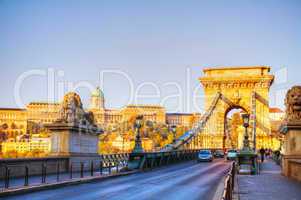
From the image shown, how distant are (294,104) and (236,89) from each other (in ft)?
196

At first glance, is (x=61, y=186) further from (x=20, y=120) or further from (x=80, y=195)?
(x=20, y=120)

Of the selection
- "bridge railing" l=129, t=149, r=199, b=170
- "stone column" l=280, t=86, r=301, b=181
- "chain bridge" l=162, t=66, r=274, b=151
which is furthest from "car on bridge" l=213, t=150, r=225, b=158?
"stone column" l=280, t=86, r=301, b=181

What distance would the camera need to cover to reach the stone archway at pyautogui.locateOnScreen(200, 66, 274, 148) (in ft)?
260

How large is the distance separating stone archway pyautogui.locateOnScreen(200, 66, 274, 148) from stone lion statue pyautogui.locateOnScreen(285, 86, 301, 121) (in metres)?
56.9

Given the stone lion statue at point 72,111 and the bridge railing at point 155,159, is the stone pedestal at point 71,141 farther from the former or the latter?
the bridge railing at point 155,159

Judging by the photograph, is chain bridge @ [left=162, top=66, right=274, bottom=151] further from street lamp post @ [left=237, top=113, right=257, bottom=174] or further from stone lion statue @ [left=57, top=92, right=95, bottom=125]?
stone lion statue @ [left=57, top=92, right=95, bottom=125]

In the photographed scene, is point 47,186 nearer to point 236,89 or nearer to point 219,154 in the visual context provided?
point 219,154

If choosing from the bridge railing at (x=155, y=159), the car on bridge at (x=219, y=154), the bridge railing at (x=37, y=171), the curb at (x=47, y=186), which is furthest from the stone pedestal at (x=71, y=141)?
the car on bridge at (x=219, y=154)

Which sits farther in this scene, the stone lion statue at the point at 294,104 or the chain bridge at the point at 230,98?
the chain bridge at the point at 230,98

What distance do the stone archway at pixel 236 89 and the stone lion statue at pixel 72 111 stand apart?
182 feet

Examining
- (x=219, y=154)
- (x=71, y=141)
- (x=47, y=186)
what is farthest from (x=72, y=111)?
(x=219, y=154)

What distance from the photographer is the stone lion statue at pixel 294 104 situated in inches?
851

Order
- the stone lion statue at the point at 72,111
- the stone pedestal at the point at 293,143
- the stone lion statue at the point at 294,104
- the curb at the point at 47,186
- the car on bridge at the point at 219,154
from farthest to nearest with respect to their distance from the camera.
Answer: the car on bridge at the point at 219,154 < the stone lion statue at the point at 72,111 < the stone lion statue at the point at 294,104 < the stone pedestal at the point at 293,143 < the curb at the point at 47,186

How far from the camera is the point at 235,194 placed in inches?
577
